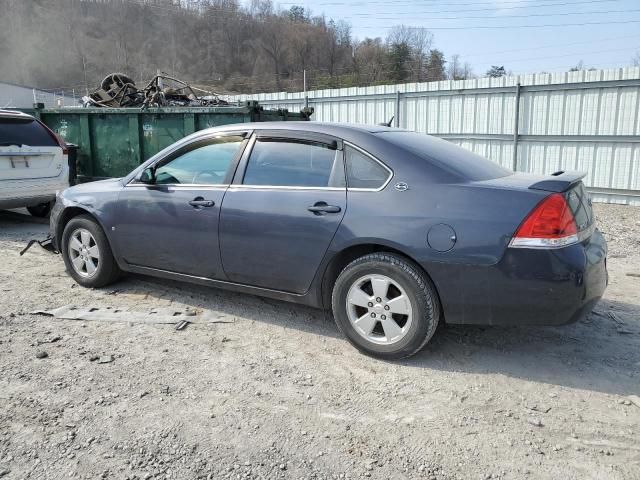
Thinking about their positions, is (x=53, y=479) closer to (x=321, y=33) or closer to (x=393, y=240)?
(x=393, y=240)

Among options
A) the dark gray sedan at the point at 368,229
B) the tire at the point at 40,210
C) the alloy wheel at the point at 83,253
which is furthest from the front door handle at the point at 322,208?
the tire at the point at 40,210

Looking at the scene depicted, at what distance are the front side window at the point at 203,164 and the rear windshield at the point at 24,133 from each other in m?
4.32

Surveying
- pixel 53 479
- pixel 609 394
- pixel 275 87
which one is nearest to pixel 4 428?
pixel 53 479

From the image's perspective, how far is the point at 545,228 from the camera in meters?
3.22

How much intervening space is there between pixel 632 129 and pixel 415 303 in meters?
9.39

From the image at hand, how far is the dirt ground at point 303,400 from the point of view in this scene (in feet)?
8.59

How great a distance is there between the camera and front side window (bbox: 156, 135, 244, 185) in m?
4.36

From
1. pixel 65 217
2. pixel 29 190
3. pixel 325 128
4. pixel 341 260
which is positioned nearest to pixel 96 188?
pixel 65 217

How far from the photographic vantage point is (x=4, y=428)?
288 cm

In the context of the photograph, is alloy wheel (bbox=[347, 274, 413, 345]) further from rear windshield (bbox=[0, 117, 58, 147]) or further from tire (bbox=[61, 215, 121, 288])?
rear windshield (bbox=[0, 117, 58, 147])

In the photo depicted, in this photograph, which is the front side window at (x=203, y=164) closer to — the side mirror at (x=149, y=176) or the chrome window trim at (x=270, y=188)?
the side mirror at (x=149, y=176)

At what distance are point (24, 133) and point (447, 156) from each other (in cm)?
668

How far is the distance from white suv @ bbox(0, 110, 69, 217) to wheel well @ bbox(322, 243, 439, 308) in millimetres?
5898

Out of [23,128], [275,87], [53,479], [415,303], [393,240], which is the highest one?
[275,87]
